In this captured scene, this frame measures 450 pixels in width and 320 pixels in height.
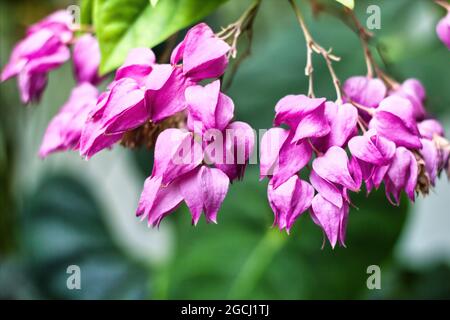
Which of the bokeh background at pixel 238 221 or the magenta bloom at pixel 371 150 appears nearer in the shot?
the magenta bloom at pixel 371 150

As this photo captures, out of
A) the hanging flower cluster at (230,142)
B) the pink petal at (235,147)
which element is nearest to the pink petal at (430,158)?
the hanging flower cluster at (230,142)

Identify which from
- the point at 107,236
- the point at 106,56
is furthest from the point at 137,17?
the point at 107,236

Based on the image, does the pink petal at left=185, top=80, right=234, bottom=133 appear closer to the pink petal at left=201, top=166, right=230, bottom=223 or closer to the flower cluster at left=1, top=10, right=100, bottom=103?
the pink petal at left=201, top=166, right=230, bottom=223

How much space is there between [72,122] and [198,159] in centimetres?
12

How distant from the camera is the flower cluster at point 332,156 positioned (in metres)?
0.44

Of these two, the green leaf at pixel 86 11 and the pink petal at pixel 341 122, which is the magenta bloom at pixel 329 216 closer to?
the pink petal at pixel 341 122

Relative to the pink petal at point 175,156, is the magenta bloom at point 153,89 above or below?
above

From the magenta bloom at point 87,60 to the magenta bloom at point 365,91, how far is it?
0.20 meters

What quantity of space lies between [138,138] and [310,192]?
144 mm

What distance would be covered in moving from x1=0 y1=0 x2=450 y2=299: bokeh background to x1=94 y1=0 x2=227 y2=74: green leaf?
206 mm

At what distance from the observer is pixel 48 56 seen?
559 millimetres

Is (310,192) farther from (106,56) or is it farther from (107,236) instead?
(107,236)
